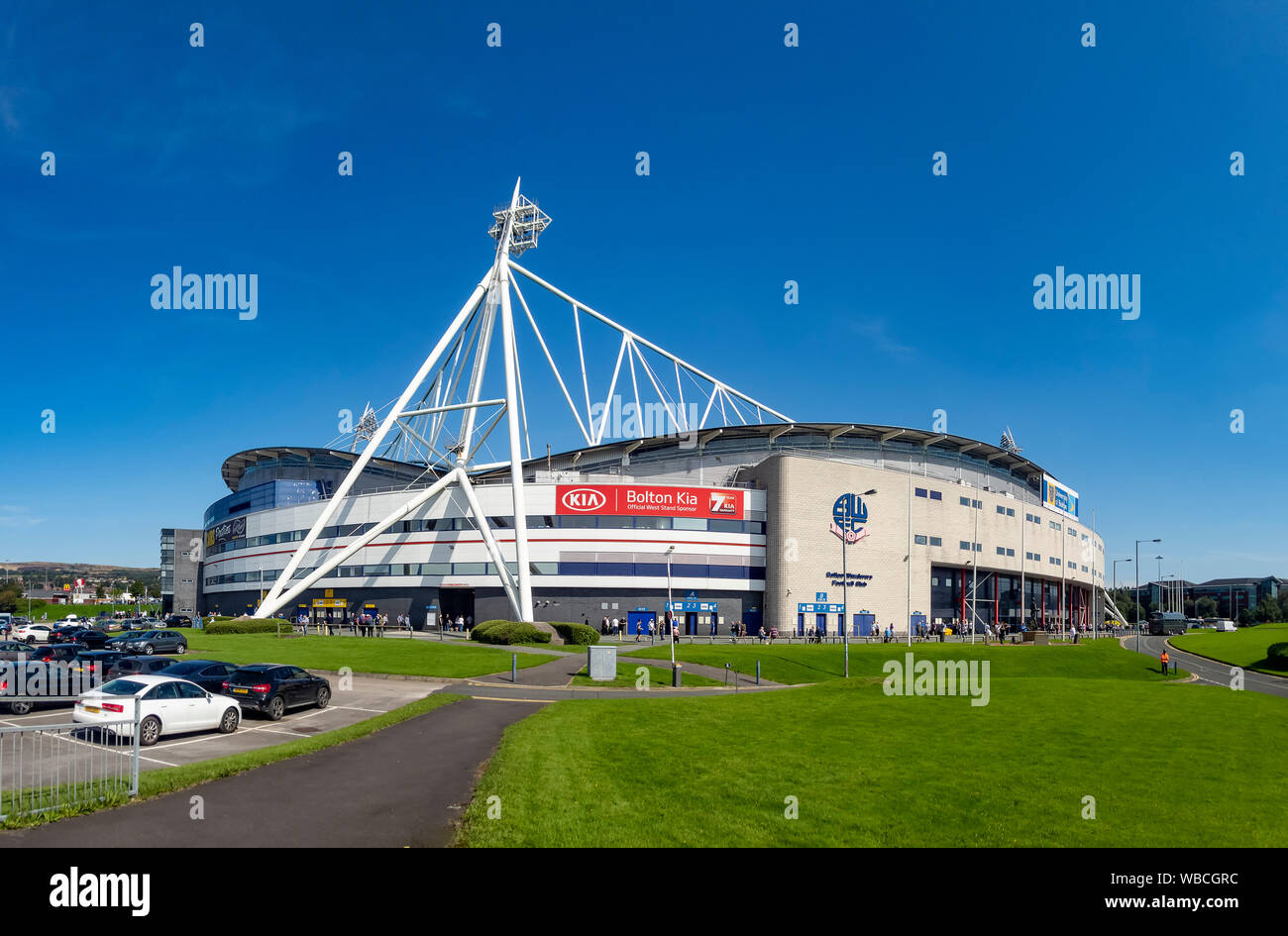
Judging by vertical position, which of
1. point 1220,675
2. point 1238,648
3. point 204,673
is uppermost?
point 204,673

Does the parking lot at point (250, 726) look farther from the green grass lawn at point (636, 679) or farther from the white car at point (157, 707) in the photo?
the green grass lawn at point (636, 679)

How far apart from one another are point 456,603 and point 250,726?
183 ft

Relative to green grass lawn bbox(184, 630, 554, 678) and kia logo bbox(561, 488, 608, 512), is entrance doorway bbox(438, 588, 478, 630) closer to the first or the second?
kia logo bbox(561, 488, 608, 512)

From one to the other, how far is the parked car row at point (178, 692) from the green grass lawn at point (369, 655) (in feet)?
37.8

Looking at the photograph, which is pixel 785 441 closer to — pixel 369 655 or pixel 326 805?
pixel 369 655

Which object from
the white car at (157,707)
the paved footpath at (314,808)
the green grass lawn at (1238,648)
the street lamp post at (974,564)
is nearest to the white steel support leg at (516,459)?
the white car at (157,707)

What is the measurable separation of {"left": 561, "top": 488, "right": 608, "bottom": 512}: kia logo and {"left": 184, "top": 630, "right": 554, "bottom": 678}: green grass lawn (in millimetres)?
22466

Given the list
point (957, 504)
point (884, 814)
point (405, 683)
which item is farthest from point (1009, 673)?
point (884, 814)

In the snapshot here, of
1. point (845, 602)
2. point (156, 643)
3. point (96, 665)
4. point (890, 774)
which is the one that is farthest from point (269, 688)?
point (845, 602)

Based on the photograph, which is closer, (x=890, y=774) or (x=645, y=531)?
(x=890, y=774)

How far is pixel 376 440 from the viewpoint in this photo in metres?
64.9

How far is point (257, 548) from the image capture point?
294 ft
